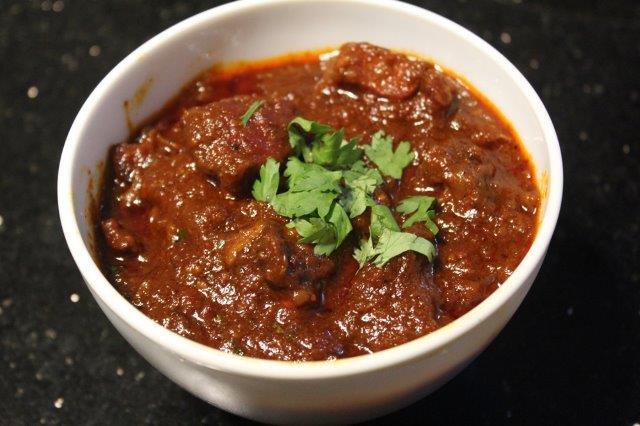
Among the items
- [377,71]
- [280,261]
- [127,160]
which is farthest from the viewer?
[377,71]

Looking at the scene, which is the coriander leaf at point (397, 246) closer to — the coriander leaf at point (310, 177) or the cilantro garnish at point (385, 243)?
the cilantro garnish at point (385, 243)

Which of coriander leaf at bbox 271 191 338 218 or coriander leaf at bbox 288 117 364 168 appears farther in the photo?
coriander leaf at bbox 288 117 364 168

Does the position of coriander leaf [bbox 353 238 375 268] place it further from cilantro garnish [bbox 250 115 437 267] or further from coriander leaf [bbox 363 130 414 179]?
coriander leaf [bbox 363 130 414 179]

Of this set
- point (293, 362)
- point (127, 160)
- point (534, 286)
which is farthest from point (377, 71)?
point (293, 362)

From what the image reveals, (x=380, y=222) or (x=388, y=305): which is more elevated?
(x=380, y=222)

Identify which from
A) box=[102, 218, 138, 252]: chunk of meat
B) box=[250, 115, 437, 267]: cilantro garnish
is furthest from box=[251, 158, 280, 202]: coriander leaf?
box=[102, 218, 138, 252]: chunk of meat

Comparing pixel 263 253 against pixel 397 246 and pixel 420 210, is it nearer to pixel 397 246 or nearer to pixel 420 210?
pixel 397 246

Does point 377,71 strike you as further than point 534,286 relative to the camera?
No

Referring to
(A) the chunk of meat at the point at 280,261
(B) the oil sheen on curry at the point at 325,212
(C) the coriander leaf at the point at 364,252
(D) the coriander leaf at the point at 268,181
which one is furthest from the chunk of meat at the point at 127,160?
(C) the coriander leaf at the point at 364,252
